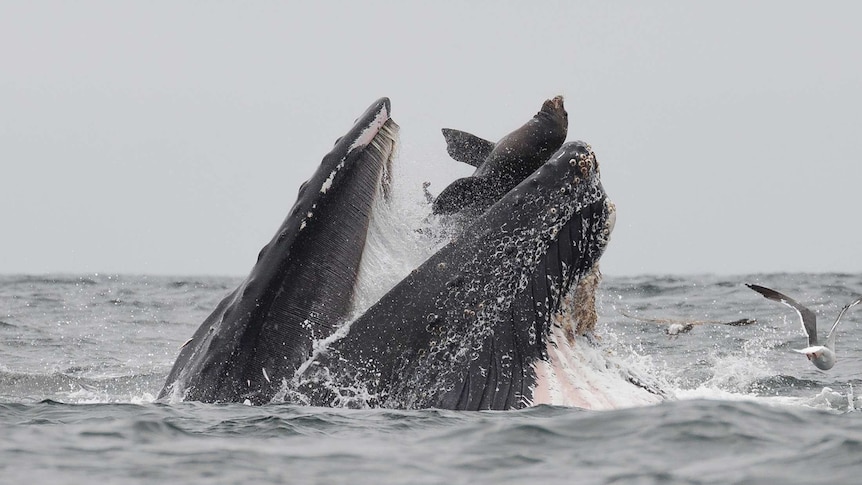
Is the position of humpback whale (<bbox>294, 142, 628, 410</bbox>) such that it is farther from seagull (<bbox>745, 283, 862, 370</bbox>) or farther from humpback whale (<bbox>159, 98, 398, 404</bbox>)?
seagull (<bbox>745, 283, 862, 370</bbox>)

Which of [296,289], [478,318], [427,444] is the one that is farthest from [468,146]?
[427,444]

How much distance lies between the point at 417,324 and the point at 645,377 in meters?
1.63

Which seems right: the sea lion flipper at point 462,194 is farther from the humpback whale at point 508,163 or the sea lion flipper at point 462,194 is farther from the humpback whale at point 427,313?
the humpback whale at point 427,313

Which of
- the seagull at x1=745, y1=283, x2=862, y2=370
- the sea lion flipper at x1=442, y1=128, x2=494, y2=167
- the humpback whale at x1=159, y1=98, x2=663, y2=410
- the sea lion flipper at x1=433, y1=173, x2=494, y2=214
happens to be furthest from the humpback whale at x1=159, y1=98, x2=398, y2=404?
the seagull at x1=745, y1=283, x2=862, y2=370

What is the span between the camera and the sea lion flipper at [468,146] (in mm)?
7191

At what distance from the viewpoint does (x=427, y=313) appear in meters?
6.17

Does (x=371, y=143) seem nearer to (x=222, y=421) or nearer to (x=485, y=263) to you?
(x=485, y=263)

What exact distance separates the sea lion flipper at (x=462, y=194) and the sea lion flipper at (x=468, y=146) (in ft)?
1.57

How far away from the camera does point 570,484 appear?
5.16 metres

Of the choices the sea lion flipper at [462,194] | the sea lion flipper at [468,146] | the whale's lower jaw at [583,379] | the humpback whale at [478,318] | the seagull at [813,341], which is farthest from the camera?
the seagull at [813,341]

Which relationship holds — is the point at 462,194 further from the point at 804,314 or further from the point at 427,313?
the point at 804,314

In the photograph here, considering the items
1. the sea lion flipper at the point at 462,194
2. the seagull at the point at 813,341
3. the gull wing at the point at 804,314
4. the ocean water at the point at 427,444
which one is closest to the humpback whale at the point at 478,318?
the ocean water at the point at 427,444

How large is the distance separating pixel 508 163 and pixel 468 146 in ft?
1.83

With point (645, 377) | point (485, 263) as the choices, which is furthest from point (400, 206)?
point (645, 377)
